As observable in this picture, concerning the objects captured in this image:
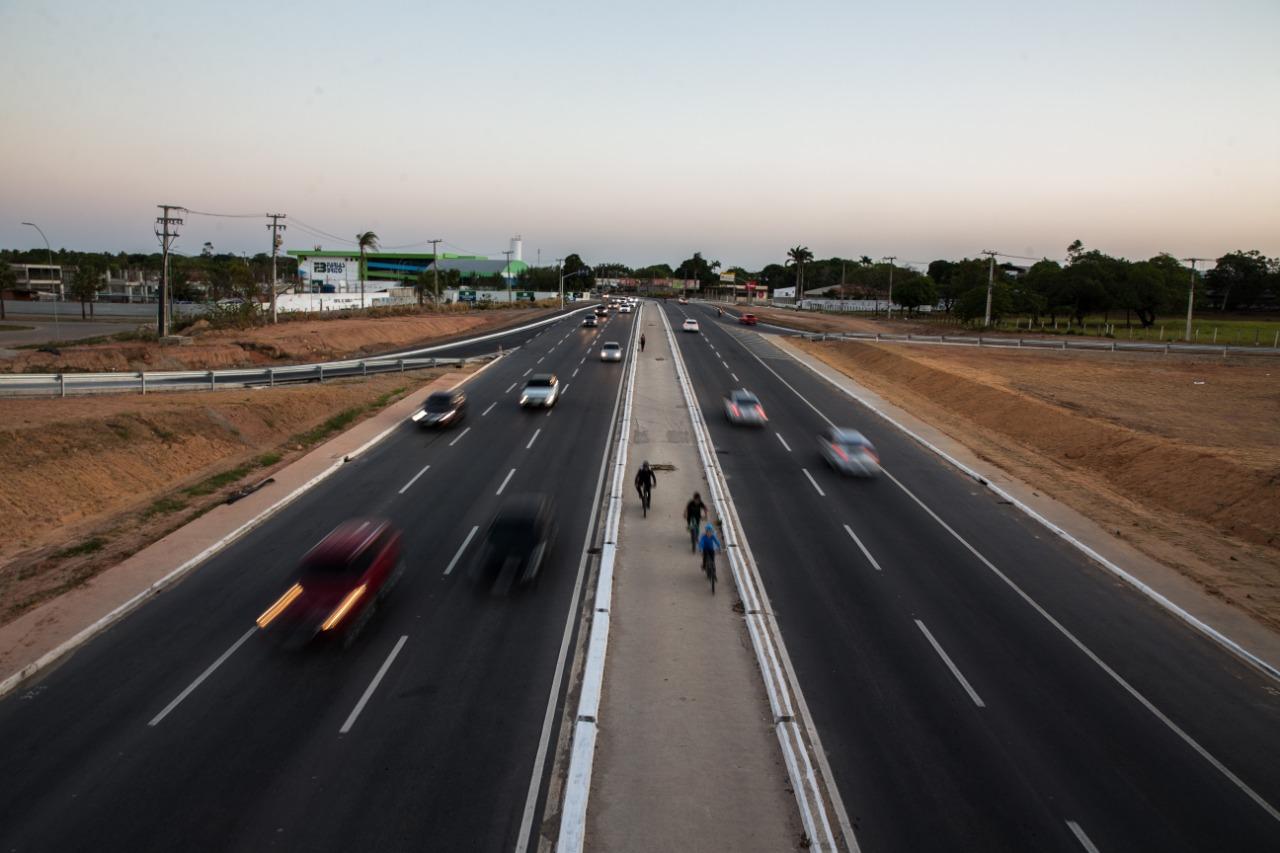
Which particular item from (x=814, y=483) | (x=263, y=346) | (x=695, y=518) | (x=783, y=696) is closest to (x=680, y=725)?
(x=783, y=696)

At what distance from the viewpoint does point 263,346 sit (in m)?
58.0

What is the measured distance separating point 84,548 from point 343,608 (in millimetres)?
10148

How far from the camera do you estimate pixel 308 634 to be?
14.2 meters

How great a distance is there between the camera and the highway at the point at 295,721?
31.9 feet

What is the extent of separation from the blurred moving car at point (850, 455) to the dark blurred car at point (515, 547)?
1310 cm

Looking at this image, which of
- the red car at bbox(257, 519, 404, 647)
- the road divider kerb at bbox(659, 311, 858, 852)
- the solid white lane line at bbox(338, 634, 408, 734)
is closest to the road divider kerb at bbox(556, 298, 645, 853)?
the road divider kerb at bbox(659, 311, 858, 852)

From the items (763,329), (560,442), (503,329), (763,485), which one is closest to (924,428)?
(763,485)

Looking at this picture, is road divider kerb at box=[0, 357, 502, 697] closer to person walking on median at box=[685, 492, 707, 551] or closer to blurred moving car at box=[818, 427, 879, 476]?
person walking on median at box=[685, 492, 707, 551]

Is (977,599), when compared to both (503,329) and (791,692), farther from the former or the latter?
(503,329)

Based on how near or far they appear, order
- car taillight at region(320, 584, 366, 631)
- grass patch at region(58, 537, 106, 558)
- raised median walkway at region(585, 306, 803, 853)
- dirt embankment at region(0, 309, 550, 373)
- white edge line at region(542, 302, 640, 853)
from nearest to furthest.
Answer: white edge line at region(542, 302, 640, 853) < raised median walkway at region(585, 306, 803, 853) < car taillight at region(320, 584, 366, 631) < grass patch at region(58, 537, 106, 558) < dirt embankment at region(0, 309, 550, 373)

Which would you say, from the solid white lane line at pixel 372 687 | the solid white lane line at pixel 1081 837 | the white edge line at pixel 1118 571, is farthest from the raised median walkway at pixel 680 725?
the white edge line at pixel 1118 571

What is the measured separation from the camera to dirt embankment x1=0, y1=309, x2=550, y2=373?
4544 cm

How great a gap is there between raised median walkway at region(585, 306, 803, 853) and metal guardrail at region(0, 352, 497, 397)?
97.4 ft

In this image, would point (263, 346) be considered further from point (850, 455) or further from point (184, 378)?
point (850, 455)
